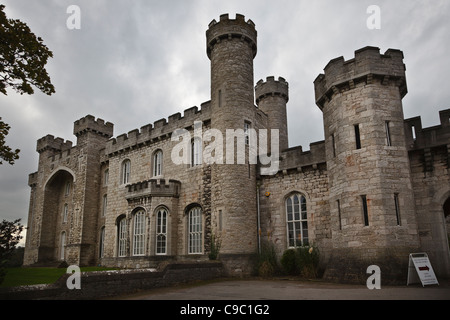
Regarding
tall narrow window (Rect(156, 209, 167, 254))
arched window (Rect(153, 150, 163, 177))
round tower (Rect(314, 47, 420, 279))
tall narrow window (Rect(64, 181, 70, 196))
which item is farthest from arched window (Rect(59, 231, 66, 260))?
round tower (Rect(314, 47, 420, 279))

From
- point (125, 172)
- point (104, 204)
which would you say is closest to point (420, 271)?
point (125, 172)

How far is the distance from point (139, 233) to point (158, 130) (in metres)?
6.40

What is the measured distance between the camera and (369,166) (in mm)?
12406

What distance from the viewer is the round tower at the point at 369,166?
11.7 meters

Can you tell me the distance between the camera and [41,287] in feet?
28.4

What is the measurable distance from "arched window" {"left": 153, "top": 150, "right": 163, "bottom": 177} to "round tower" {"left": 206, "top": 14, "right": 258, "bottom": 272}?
5152 millimetres

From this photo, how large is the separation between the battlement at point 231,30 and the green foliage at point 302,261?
1107 centimetres

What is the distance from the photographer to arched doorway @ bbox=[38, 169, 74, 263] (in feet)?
95.0

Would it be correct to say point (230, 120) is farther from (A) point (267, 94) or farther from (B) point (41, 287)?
(B) point (41, 287)

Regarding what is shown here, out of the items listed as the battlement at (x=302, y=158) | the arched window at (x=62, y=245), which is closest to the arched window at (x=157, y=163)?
the battlement at (x=302, y=158)

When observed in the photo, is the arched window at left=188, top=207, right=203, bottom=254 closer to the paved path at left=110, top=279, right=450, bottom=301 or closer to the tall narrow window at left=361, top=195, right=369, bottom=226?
the paved path at left=110, top=279, right=450, bottom=301

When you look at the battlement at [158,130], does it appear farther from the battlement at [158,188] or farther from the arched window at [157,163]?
the battlement at [158,188]

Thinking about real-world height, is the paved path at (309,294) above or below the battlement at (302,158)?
below
